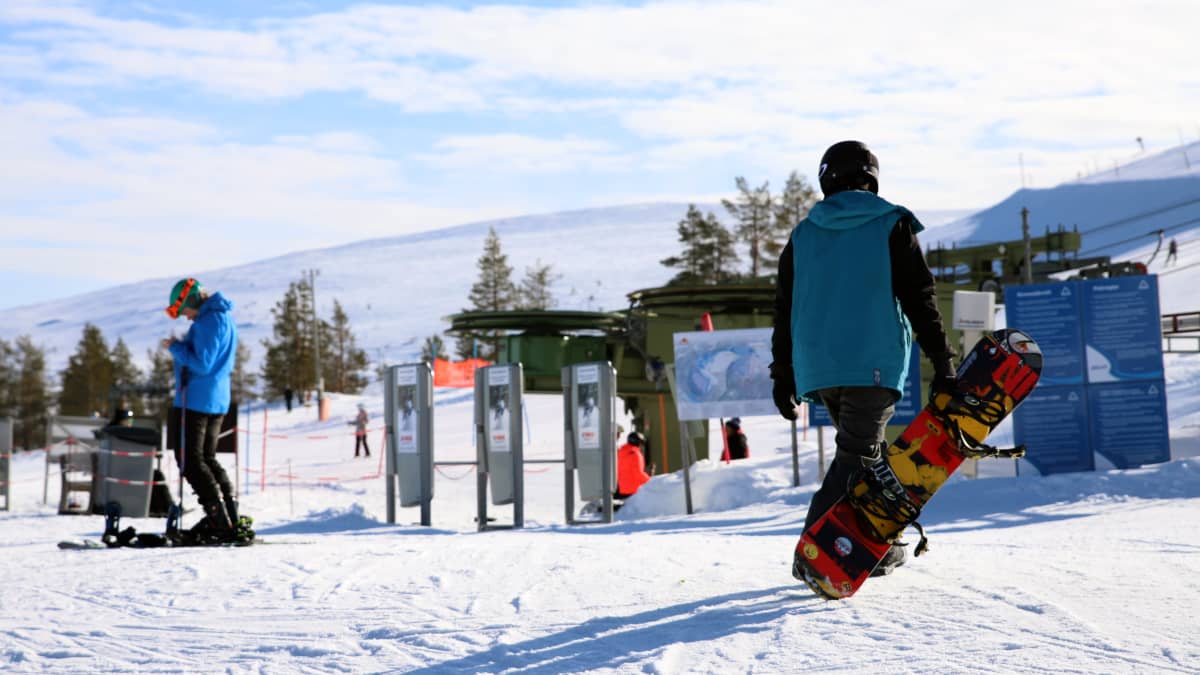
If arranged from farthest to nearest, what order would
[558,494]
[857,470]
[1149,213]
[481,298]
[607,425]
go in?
[1149,213] < [481,298] < [558,494] < [607,425] < [857,470]

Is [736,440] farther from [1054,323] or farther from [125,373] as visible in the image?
[125,373]

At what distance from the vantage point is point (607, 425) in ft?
41.8

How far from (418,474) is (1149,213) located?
99.6 meters

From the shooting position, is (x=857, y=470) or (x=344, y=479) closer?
(x=857, y=470)

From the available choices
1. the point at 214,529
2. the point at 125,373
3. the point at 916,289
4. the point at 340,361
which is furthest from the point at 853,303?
the point at 125,373

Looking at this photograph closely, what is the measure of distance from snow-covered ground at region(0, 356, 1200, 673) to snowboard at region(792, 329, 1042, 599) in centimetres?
15

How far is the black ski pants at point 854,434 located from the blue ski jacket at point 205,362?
485 cm

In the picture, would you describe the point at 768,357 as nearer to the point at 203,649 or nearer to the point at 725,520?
the point at 725,520

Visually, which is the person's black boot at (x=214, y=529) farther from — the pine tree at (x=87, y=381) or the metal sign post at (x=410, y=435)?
the pine tree at (x=87, y=381)

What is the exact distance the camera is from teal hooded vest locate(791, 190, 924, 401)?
4105 mm

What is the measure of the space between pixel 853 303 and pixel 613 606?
141 cm

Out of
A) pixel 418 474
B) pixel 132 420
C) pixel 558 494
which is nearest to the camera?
pixel 418 474

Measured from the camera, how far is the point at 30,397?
8456 cm

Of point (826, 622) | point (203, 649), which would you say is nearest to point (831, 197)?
point (826, 622)
